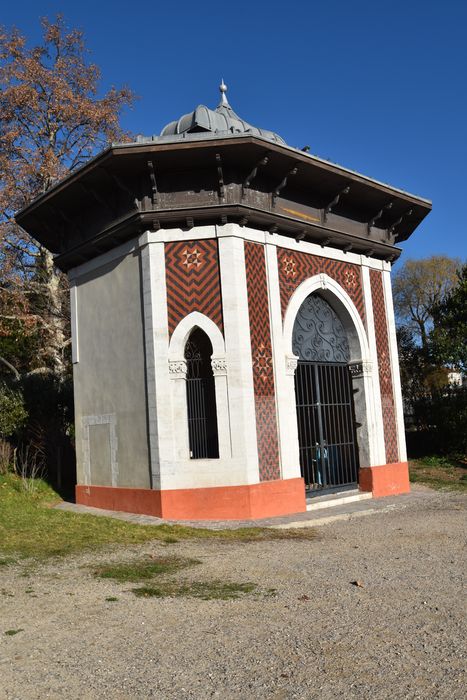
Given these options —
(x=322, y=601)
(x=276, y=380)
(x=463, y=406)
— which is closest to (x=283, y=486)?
(x=276, y=380)

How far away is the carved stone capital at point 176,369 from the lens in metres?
10.8

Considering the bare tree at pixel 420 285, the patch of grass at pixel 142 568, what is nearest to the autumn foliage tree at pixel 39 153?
the patch of grass at pixel 142 568

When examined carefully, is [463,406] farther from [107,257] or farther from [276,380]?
[107,257]

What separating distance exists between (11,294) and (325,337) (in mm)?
9804

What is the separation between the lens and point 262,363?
11055 mm

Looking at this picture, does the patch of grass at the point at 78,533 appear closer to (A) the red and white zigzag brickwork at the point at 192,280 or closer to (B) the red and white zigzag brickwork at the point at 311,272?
(A) the red and white zigzag brickwork at the point at 192,280

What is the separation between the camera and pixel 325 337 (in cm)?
1311

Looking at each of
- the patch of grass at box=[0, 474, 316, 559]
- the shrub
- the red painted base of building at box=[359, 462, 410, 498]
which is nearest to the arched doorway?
the red painted base of building at box=[359, 462, 410, 498]

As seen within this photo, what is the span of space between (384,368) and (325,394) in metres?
1.63

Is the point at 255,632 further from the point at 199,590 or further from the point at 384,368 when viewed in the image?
the point at 384,368

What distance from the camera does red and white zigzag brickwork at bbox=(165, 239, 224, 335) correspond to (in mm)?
10891

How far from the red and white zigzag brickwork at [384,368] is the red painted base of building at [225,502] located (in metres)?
3.40

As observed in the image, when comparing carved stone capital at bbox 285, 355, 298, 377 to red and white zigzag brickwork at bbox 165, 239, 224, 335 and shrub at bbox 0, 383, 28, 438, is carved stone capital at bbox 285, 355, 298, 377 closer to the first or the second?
red and white zigzag brickwork at bbox 165, 239, 224, 335

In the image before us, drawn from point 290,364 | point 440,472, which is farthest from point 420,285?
point 290,364
